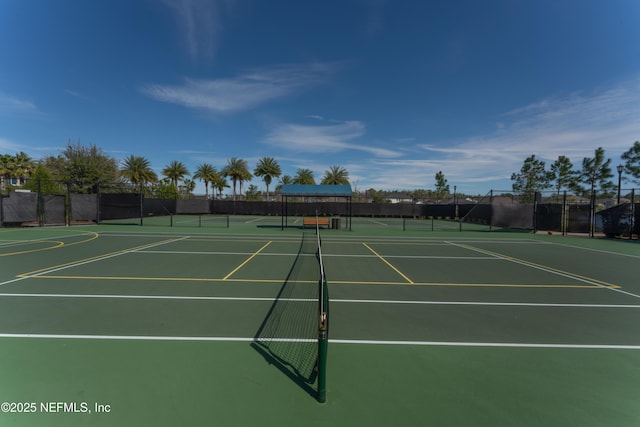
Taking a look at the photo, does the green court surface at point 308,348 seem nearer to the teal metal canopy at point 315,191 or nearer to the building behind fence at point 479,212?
the teal metal canopy at point 315,191

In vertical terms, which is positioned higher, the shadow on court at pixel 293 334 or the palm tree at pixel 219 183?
the palm tree at pixel 219 183

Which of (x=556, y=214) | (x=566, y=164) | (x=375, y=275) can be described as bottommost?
(x=375, y=275)

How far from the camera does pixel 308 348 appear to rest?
4812mm

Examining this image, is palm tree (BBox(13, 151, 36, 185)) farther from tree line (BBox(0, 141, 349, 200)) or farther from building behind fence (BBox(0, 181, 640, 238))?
building behind fence (BBox(0, 181, 640, 238))

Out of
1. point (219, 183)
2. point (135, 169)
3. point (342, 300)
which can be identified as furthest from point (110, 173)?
point (342, 300)

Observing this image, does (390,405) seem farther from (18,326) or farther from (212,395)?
(18,326)

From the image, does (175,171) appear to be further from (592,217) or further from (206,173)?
(592,217)

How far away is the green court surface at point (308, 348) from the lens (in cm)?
330

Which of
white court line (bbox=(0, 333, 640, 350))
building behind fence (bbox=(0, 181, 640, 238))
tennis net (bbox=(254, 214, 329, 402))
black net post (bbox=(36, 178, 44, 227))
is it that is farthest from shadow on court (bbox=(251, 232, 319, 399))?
black net post (bbox=(36, 178, 44, 227))

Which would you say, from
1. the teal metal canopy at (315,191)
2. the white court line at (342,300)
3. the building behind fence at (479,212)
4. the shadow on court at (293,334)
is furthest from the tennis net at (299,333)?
the building behind fence at (479,212)

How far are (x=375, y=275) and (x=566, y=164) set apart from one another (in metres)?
51.7

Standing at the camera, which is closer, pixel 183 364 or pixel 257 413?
pixel 257 413

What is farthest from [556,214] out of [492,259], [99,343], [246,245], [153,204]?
[153,204]

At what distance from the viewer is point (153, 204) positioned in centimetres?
4028
